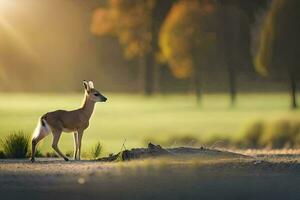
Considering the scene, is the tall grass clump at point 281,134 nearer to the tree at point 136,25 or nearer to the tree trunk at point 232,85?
the tree at point 136,25

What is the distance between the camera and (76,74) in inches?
1677

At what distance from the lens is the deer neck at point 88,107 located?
17772mm

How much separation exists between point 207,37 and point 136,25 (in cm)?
608

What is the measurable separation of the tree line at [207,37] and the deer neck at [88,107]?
53.9 ft

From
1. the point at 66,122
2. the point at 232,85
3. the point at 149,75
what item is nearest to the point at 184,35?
the point at 149,75

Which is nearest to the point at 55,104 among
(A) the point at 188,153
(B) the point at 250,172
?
(A) the point at 188,153

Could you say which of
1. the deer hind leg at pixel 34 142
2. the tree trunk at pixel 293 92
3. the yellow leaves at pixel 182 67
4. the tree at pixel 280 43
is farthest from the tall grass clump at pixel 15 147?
the tree at pixel 280 43

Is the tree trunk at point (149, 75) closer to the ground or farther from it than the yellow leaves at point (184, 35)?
closer to the ground

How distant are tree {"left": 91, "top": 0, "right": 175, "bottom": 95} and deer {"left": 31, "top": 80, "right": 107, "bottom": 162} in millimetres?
15940

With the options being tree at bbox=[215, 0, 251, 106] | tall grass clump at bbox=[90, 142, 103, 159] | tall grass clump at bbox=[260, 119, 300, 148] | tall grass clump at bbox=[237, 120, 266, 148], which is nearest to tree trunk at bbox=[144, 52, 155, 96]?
tree at bbox=[215, 0, 251, 106]

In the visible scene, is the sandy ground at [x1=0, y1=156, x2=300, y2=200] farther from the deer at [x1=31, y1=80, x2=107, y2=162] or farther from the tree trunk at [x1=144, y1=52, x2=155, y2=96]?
the tree trunk at [x1=144, y1=52, x2=155, y2=96]

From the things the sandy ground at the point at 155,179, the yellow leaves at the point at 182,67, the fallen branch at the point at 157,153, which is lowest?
the sandy ground at the point at 155,179

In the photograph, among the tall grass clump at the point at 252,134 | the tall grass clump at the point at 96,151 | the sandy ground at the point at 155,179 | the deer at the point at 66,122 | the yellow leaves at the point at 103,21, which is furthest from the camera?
the yellow leaves at the point at 103,21

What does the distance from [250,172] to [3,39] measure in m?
30.6
